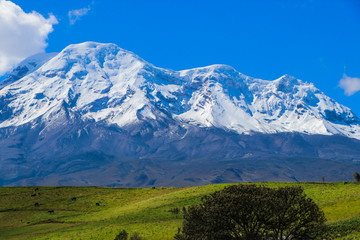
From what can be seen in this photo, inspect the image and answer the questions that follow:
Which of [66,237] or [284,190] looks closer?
[284,190]

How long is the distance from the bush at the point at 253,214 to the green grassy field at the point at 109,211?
20.4 ft

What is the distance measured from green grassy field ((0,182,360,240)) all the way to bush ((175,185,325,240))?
20.4 feet

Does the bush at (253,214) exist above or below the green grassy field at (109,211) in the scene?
below

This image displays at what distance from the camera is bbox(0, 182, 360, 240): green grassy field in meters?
63.5

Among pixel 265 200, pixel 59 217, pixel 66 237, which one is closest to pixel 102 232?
pixel 66 237

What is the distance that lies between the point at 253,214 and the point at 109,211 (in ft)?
174

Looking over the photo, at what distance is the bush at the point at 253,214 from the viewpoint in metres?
41.0

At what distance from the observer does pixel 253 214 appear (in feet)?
138

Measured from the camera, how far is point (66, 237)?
218 feet

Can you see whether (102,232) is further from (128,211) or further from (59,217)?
(59,217)

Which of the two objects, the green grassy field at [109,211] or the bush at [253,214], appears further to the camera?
the green grassy field at [109,211]

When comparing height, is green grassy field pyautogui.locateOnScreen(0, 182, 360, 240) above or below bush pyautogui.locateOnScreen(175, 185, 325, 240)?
above

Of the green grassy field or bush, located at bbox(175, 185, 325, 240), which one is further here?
the green grassy field

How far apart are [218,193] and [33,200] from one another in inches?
2910
